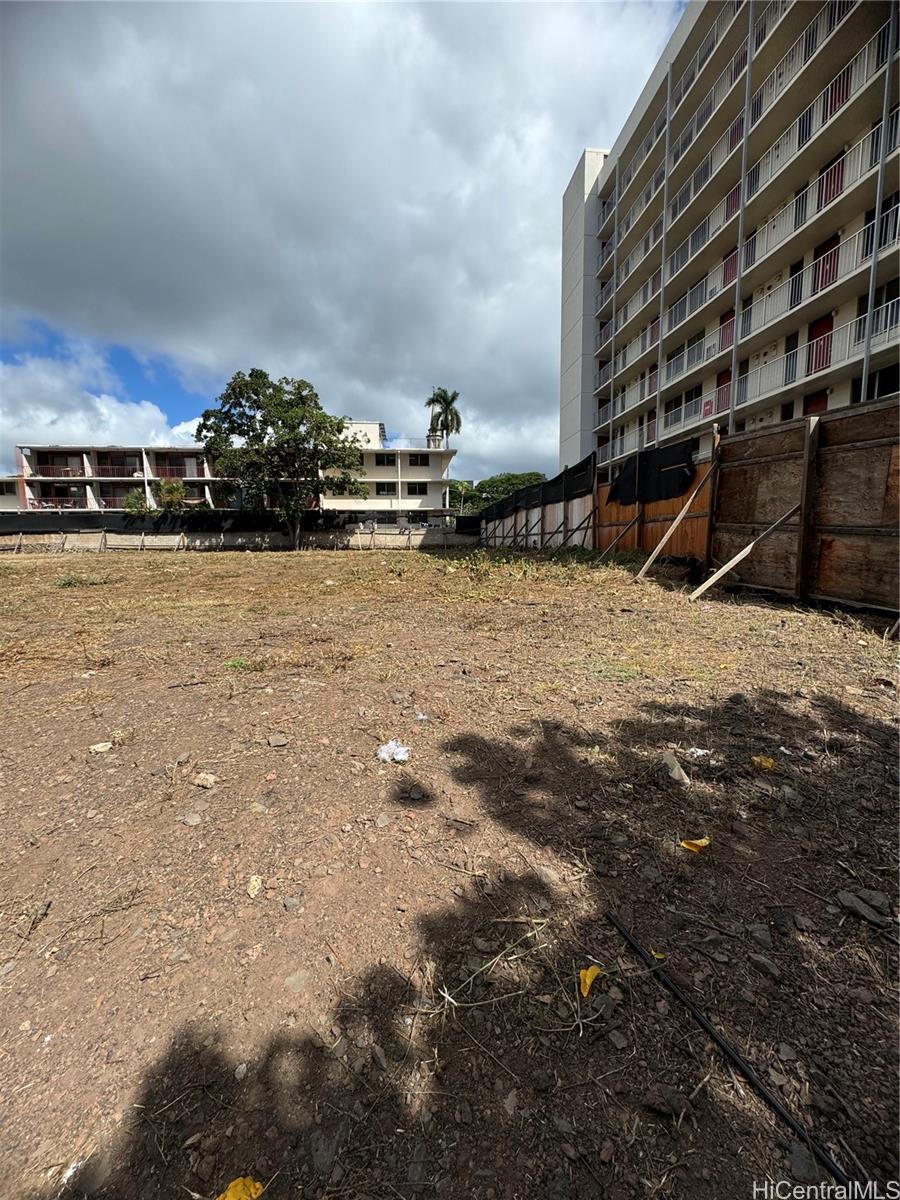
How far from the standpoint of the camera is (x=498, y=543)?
1091 inches

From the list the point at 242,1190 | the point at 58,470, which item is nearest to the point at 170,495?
the point at 58,470

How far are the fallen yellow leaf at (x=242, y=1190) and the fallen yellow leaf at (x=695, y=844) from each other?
1.65m

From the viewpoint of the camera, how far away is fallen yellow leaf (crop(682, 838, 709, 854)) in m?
1.97

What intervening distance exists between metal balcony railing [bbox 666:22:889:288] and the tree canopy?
158 ft

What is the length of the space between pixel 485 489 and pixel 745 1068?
2849 inches

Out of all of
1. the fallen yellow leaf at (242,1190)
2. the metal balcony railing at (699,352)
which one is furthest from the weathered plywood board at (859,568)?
the metal balcony railing at (699,352)

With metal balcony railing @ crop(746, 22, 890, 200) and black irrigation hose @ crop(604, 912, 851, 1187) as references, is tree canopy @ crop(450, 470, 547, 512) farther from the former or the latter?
black irrigation hose @ crop(604, 912, 851, 1187)

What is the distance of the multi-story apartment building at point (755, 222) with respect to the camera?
43.6 feet

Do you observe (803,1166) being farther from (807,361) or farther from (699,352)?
(699,352)

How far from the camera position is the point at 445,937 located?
163 centimetres

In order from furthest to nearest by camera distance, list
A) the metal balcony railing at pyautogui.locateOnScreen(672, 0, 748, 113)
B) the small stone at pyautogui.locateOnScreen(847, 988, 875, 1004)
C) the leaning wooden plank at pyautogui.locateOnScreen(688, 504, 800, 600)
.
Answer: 1. the metal balcony railing at pyautogui.locateOnScreen(672, 0, 748, 113)
2. the leaning wooden plank at pyautogui.locateOnScreen(688, 504, 800, 600)
3. the small stone at pyautogui.locateOnScreen(847, 988, 875, 1004)

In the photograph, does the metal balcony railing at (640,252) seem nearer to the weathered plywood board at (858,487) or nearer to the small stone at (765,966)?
the weathered plywood board at (858,487)

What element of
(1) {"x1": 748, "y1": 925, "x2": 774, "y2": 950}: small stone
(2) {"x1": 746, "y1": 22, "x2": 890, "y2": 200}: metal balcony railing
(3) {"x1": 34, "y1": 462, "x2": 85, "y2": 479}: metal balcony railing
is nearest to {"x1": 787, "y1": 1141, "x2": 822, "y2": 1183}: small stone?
(1) {"x1": 748, "y1": 925, "x2": 774, "y2": 950}: small stone

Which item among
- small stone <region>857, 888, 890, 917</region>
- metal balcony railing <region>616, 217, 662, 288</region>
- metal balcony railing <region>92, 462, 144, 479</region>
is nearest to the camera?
small stone <region>857, 888, 890, 917</region>
